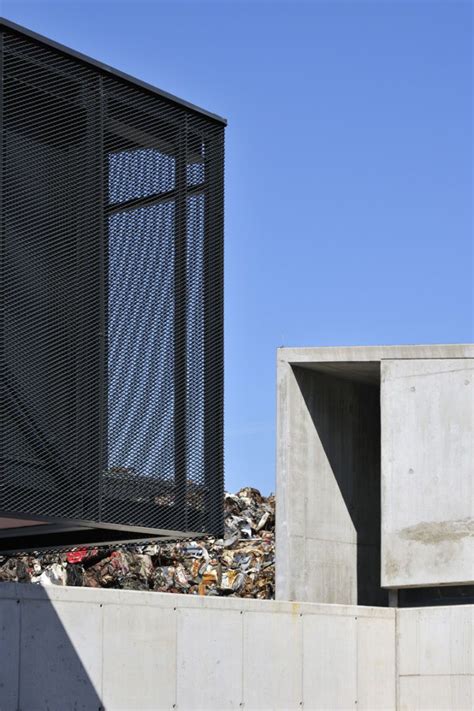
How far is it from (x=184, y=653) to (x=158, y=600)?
649mm

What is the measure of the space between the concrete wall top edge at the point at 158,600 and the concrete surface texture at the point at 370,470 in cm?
115

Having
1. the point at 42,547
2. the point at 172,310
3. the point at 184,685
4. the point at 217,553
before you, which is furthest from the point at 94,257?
the point at 217,553

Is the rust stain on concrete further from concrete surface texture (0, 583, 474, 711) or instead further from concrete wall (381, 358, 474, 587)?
concrete surface texture (0, 583, 474, 711)

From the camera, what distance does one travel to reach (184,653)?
41.8ft

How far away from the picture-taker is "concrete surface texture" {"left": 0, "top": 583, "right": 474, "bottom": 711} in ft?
35.8

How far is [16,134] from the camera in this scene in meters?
10.8

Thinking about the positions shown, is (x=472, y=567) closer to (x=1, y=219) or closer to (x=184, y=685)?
(x=184, y=685)

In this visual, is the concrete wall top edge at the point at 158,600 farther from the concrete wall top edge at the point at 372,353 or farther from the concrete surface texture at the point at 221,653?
the concrete wall top edge at the point at 372,353

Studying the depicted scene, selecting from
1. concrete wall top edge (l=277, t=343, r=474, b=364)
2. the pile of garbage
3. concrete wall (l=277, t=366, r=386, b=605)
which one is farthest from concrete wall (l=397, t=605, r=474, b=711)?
the pile of garbage

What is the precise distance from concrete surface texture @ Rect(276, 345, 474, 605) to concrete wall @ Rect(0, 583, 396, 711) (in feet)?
3.50

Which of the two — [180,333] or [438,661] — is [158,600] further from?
[438,661]

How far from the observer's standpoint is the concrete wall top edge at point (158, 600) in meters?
10.8

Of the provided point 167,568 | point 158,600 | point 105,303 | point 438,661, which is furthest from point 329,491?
point 105,303

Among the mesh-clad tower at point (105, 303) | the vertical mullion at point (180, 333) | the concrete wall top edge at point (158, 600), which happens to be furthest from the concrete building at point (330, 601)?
the vertical mullion at point (180, 333)
